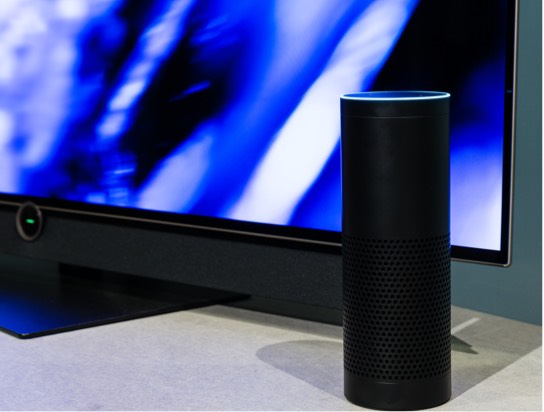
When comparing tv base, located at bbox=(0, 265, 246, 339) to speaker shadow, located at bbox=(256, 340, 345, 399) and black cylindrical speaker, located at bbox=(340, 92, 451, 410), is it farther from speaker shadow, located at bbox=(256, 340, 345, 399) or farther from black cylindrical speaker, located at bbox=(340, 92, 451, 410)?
black cylindrical speaker, located at bbox=(340, 92, 451, 410)

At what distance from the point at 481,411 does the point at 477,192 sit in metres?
0.19

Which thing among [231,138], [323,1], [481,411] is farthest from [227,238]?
[481,411]

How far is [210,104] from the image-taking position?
1.01 meters

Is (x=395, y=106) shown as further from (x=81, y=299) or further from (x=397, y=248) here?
(x=81, y=299)

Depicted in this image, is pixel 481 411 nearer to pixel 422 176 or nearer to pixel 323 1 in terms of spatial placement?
pixel 422 176

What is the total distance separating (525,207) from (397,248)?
0.31m

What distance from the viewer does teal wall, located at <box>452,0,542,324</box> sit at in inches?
38.0

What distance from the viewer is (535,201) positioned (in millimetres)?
986

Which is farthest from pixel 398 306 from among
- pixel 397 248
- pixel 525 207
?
pixel 525 207

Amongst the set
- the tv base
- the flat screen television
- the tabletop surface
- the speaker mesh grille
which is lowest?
the tabletop surface

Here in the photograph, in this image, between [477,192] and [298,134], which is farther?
[298,134]

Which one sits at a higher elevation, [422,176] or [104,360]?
[422,176]

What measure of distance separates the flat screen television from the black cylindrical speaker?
0.33 feet

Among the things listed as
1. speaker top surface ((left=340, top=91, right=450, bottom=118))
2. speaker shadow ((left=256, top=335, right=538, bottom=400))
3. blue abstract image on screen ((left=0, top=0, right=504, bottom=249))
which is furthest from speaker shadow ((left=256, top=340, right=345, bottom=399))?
speaker top surface ((left=340, top=91, right=450, bottom=118))
